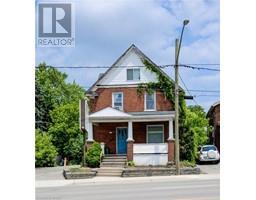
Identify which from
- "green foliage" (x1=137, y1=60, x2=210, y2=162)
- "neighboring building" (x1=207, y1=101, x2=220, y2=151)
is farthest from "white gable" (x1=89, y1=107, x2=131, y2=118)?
"neighboring building" (x1=207, y1=101, x2=220, y2=151)

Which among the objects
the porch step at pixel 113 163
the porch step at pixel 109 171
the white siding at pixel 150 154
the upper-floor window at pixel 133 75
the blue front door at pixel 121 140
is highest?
the upper-floor window at pixel 133 75

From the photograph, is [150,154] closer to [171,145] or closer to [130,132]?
[171,145]

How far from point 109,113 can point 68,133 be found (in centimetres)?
240

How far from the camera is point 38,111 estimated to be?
10656mm

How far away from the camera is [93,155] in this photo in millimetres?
11703

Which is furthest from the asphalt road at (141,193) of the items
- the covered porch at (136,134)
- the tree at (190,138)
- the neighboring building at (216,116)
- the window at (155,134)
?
the window at (155,134)

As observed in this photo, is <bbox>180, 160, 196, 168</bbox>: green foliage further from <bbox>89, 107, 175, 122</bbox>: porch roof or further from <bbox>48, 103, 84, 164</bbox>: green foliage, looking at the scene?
<bbox>48, 103, 84, 164</bbox>: green foliage

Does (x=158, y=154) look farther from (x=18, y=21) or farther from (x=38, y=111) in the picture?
(x=18, y=21)

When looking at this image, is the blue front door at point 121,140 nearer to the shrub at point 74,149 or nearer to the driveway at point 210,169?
the shrub at point 74,149

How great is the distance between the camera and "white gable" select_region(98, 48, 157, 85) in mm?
13023

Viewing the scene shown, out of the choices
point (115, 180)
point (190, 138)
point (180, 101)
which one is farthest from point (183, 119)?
point (115, 180)

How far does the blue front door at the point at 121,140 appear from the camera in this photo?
1267cm

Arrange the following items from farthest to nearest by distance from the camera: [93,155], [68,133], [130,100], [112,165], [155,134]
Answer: [130,100]
[155,134]
[112,165]
[93,155]
[68,133]
